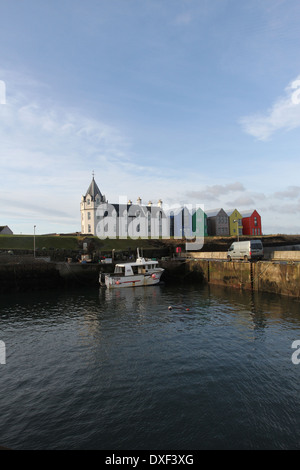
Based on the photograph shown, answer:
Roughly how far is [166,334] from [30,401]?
10.4m

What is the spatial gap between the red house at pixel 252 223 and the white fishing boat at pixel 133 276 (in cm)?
5427

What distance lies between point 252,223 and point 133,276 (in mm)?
60004

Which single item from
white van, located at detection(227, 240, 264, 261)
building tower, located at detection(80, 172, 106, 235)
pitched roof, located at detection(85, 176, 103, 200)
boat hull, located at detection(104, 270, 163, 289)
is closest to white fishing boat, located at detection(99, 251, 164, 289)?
boat hull, located at detection(104, 270, 163, 289)

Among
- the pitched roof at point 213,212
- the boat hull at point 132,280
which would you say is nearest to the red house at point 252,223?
the pitched roof at point 213,212

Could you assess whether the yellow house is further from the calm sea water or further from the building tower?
the calm sea water

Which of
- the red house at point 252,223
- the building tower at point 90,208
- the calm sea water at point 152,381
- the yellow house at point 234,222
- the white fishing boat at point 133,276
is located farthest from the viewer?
the yellow house at point 234,222

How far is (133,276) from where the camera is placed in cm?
4412

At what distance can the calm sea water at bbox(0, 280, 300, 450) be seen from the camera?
9.15 metres

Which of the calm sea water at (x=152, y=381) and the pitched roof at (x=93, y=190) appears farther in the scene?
the pitched roof at (x=93, y=190)

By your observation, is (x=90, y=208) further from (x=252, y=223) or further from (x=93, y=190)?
(x=252, y=223)

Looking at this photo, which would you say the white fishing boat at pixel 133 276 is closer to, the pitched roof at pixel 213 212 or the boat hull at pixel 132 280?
the boat hull at pixel 132 280

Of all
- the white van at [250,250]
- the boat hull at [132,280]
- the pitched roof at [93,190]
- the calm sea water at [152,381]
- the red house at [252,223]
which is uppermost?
the pitched roof at [93,190]

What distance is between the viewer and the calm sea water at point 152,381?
9.15 m

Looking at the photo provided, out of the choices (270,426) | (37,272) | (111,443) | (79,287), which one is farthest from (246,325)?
(37,272)
